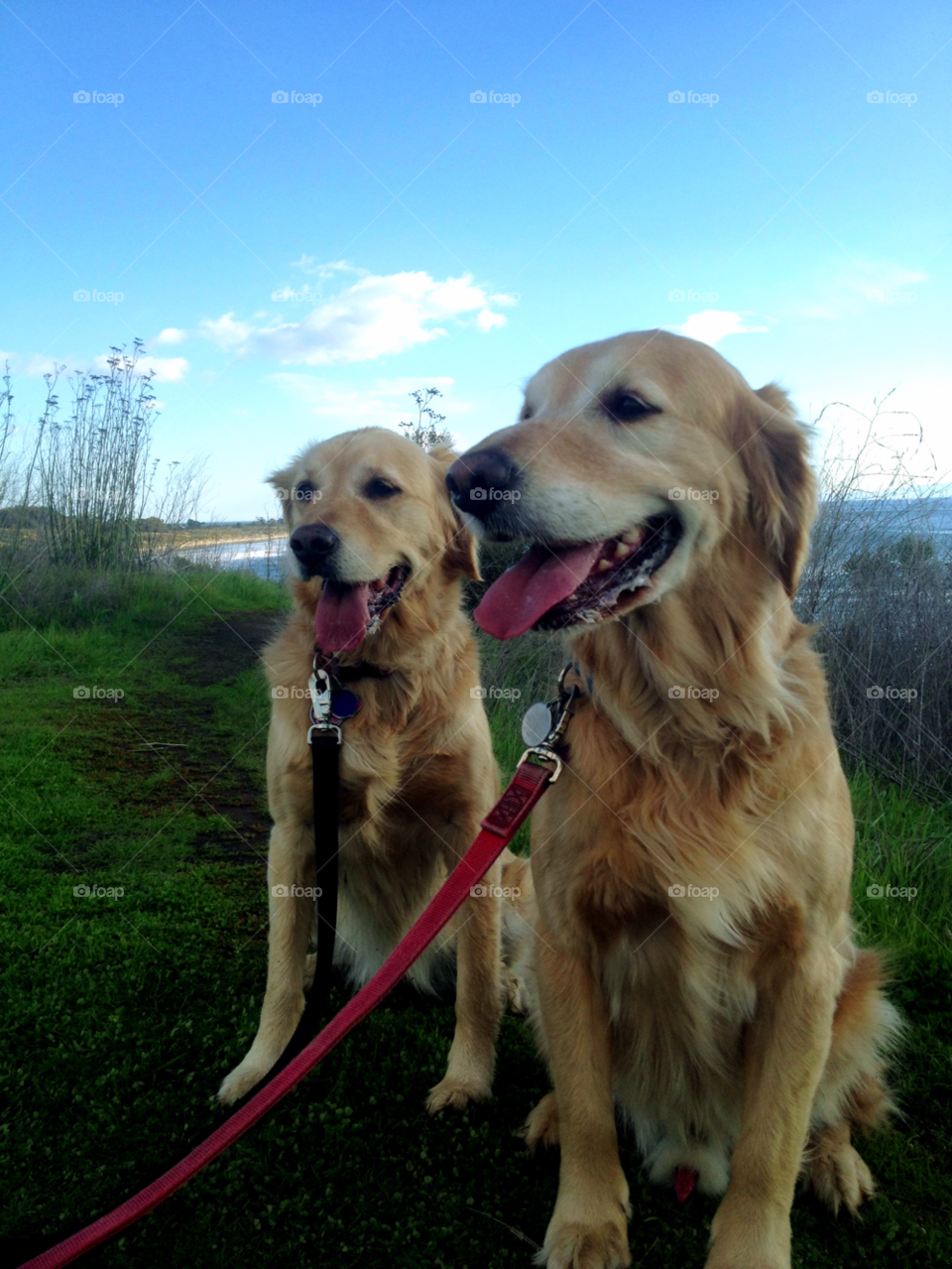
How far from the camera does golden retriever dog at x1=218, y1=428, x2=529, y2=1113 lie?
8.20 ft

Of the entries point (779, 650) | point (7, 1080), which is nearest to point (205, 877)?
point (7, 1080)

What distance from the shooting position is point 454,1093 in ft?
7.63

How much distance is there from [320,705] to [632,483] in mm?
1203

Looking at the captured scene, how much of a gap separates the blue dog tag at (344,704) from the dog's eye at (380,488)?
80 cm

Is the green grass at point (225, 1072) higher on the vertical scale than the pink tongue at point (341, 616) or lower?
lower

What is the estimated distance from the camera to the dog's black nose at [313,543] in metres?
2.71

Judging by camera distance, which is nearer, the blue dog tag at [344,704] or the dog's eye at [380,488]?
the blue dog tag at [344,704]

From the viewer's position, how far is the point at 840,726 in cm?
489

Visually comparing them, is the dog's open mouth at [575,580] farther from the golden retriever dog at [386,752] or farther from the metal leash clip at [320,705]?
the golden retriever dog at [386,752]

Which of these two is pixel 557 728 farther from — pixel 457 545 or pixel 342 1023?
pixel 457 545

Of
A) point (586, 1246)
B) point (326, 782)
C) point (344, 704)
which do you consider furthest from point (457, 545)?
point (586, 1246)

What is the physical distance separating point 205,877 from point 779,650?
2863 mm

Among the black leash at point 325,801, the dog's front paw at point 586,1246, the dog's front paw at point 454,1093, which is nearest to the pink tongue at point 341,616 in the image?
the black leash at point 325,801

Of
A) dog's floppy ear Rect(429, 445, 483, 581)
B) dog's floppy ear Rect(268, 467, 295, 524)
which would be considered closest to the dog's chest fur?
dog's floppy ear Rect(429, 445, 483, 581)
